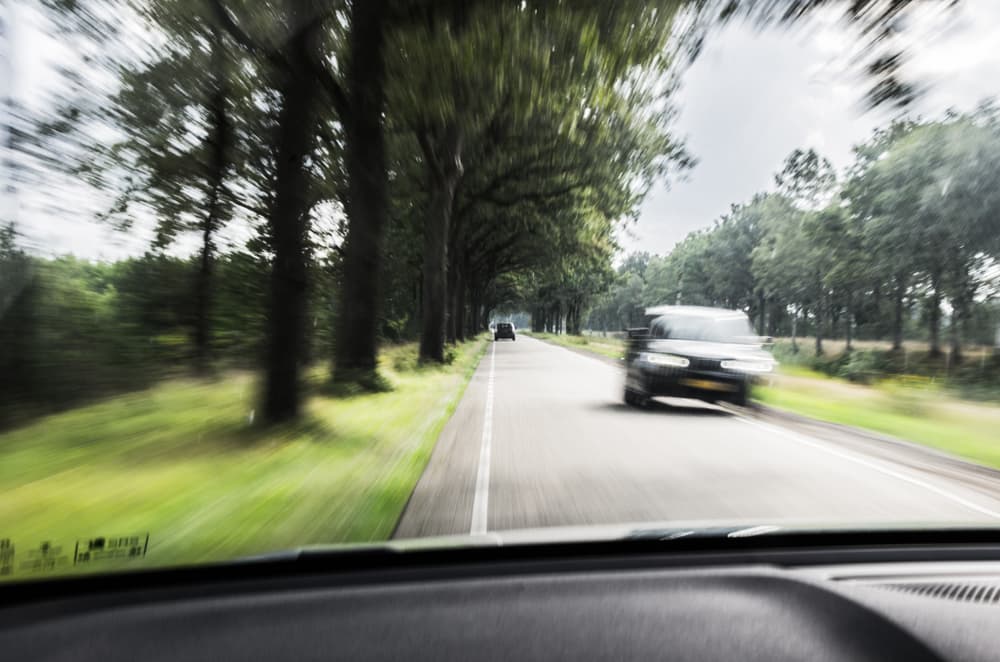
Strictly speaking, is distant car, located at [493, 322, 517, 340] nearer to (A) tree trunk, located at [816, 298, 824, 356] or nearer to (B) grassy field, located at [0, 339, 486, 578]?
(A) tree trunk, located at [816, 298, 824, 356]

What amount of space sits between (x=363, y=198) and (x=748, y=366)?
778 centimetres

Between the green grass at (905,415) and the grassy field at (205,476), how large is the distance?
7.39 m

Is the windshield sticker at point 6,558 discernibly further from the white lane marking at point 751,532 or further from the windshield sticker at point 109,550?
the white lane marking at point 751,532

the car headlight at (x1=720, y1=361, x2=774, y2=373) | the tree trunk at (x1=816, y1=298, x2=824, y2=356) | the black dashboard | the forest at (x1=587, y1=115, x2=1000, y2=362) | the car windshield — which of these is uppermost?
the forest at (x1=587, y1=115, x2=1000, y2=362)

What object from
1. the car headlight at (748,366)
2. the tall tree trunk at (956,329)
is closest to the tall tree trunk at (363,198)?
the car headlight at (748,366)

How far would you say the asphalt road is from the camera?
4.67m

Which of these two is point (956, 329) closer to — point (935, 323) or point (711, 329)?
point (935, 323)

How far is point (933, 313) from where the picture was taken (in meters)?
29.3

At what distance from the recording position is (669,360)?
10875mm

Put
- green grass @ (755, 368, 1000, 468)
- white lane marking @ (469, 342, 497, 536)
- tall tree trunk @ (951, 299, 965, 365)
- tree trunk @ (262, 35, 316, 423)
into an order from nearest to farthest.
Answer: white lane marking @ (469, 342, 497, 536), tree trunk @ (262, 35, 316, 423), green grass @ (755, 368, 1000, 468), tall tree trunk @ (951, 299, 965, 365)

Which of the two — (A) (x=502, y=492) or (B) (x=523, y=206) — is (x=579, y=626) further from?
(B) (x=523, y=206)

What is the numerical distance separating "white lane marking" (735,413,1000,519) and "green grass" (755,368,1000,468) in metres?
1.64

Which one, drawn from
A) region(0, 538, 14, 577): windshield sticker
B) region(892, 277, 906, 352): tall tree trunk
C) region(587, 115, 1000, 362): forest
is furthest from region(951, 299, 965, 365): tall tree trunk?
region(0, 538, 14, 577): windshield sticker

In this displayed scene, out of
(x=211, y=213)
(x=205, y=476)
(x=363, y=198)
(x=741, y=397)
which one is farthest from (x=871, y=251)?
(x=205, y=476)
